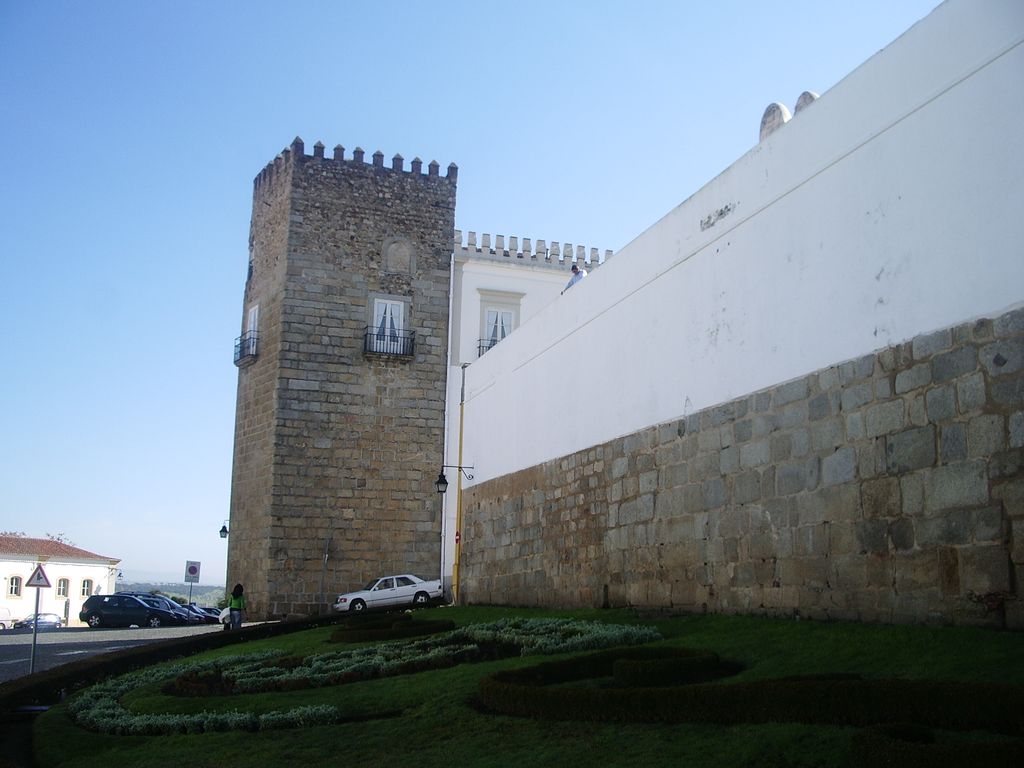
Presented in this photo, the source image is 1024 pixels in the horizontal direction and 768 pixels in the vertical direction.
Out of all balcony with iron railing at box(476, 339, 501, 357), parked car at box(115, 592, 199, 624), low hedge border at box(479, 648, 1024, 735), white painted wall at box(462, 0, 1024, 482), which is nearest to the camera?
low hedge border at box(479, 648, 1024, 735)

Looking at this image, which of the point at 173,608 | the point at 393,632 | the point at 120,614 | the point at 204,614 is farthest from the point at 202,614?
the point at 393,632

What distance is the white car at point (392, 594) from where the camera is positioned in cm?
1956

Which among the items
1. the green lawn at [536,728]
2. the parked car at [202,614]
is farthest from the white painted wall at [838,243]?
the parked car at [202,614]

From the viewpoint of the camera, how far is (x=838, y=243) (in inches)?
291

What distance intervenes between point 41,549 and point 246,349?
2085cm

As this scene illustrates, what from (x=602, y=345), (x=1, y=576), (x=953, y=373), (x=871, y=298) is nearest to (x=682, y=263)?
(x=602, y=345)

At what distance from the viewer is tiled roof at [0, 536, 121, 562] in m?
37.3

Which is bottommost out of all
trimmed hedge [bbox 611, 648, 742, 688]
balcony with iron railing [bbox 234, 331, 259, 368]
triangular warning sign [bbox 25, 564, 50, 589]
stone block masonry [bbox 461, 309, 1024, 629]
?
trimmed hedge [bbox 611, 648, 742, 688]

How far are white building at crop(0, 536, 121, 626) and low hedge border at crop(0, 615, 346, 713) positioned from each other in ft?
80.7

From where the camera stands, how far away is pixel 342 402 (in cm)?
2172

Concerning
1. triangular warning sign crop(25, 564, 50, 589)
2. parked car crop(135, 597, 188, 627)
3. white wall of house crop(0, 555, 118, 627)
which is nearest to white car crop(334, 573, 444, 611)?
parked car crop(135, 597, 188, 627)

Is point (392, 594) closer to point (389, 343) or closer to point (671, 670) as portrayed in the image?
point (389, 343)

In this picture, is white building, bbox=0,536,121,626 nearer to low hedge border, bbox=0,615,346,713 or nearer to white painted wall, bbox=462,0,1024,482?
low hedge border, bbox=0,615,346,713

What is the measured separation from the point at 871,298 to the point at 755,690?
317 centimetres
